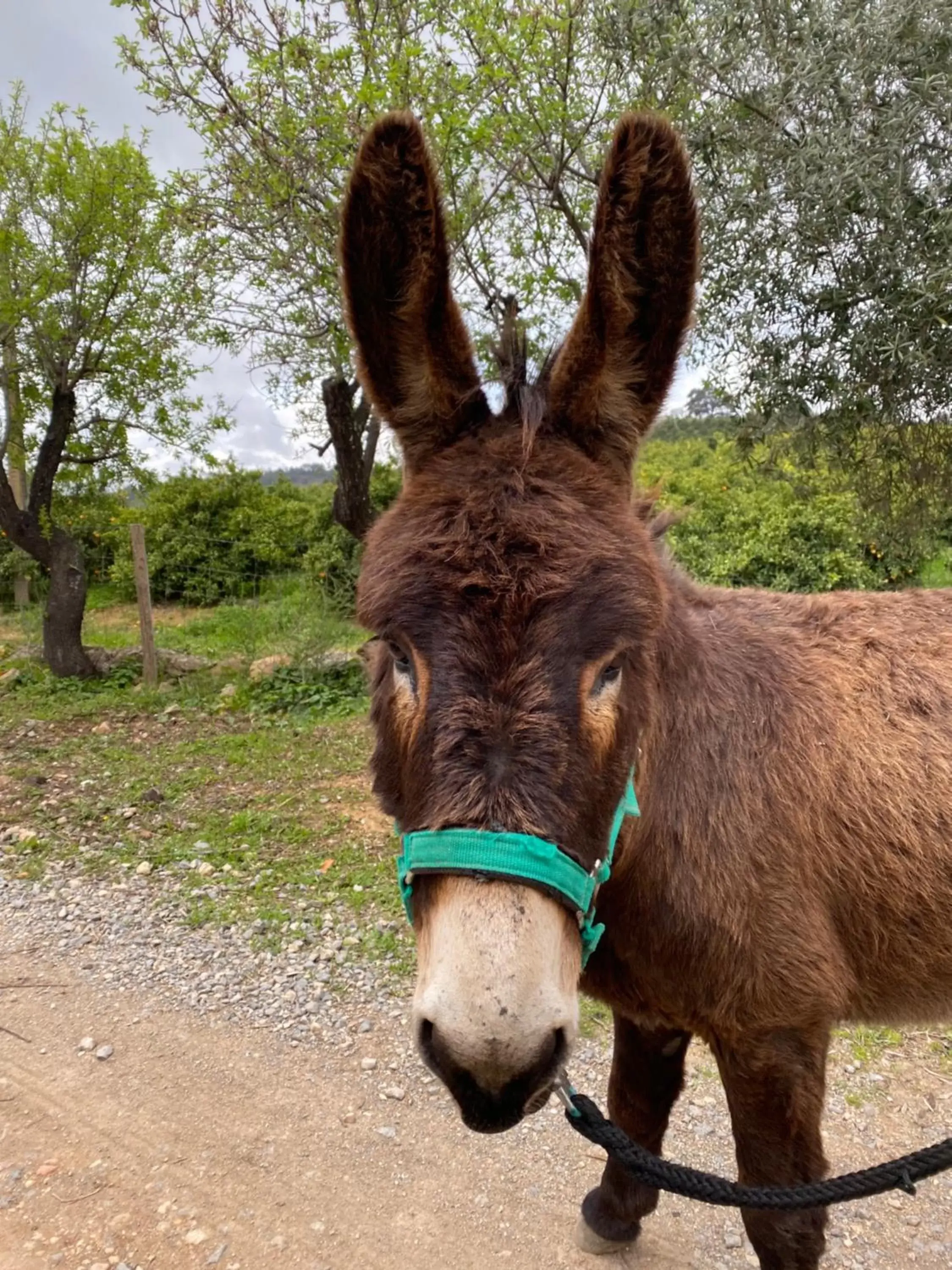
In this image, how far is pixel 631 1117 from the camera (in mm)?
2979

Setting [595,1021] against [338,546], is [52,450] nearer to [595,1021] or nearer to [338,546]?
[338,546]

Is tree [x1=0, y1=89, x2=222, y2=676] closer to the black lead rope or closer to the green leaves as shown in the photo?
the green leaves

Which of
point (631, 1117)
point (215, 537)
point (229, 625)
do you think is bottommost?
point (631, 1117)

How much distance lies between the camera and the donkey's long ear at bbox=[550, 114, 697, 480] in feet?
6.29

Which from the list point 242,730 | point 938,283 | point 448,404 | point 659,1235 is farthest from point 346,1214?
point 242,730

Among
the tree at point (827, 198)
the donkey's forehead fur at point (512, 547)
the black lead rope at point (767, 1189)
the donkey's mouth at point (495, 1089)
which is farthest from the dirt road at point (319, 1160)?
the tree at point (827, 198)

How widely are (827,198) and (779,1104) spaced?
5.01 meters

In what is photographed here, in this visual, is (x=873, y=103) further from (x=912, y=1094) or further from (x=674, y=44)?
(x=912, y=1094)

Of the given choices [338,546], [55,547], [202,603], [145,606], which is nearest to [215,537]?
[202,603]

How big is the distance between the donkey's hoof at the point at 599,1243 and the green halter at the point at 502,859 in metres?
2.33

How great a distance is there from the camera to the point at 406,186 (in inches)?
78.7

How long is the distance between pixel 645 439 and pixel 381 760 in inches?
47.3

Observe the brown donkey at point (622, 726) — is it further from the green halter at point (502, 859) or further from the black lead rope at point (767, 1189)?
the black lead rope at point (767, 1189)

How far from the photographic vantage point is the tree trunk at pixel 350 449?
30.3 feet
